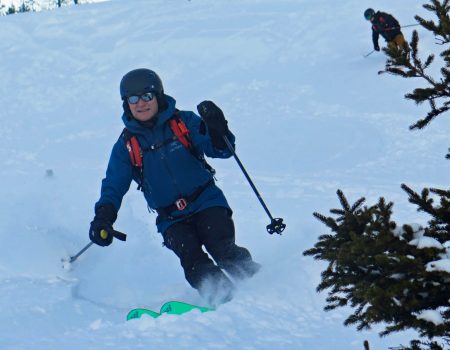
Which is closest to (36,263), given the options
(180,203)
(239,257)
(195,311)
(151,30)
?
(180,203)

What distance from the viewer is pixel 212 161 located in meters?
11.6

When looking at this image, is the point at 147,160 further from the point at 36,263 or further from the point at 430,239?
the point at 430,239

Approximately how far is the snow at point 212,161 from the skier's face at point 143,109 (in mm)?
1488

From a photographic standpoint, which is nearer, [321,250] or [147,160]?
[321,250]

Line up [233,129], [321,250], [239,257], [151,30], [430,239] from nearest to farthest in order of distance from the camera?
[430,239] → [321,250] → [239,257] → [233,129] → [151,30]

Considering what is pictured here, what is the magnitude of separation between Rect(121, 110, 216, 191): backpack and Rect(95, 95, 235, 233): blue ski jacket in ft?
0.07

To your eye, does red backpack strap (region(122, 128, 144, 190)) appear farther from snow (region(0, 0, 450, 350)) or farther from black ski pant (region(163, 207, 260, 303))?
snow (region(0, 0, 450, 350))

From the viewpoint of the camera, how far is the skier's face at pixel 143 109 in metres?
5.57

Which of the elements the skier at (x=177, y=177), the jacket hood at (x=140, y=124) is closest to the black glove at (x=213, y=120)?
the skier at (x=177, y=177)

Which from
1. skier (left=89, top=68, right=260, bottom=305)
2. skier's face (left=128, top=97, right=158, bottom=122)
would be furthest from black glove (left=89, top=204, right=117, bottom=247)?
skier's face (left=128, top=97, right=158, bottom=122)

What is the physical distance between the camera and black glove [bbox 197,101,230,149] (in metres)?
5.41

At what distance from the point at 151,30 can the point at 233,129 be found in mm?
8116

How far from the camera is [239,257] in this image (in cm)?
543

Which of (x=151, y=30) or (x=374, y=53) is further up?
(x=151, y=30)
